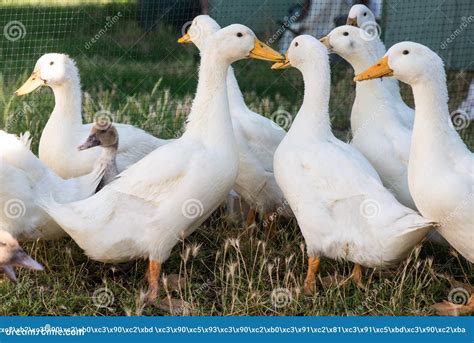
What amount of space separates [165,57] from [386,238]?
18.8 ft

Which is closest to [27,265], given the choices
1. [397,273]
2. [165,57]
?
[397,273]

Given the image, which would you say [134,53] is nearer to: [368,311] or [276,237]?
[276,237]

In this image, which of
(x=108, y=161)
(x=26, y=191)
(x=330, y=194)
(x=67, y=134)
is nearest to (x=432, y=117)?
(x=330, y=194)

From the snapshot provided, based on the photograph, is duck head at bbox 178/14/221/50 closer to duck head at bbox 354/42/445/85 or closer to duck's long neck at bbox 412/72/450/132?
duck head at bbox 354/42/445/85

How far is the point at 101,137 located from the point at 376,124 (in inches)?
72.2

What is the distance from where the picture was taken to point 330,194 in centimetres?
554

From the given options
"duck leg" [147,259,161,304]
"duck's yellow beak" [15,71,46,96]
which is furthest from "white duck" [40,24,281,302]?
"duck's yellow beak" [15,71,46,96]

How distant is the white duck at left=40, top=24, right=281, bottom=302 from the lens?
18.0ft

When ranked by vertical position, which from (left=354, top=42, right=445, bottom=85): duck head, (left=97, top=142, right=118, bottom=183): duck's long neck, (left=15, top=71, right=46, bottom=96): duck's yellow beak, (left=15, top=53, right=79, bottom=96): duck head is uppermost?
(left=354, top=42, right=445, bottom=85): duck head

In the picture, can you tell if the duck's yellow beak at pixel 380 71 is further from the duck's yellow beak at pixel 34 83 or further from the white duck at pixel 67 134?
the duck's yellow beak at pixel 34 83

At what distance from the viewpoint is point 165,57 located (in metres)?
10.5

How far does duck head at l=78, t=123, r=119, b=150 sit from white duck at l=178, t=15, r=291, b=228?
0.87 metres

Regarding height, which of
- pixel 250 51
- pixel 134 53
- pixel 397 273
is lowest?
pixel 134 53

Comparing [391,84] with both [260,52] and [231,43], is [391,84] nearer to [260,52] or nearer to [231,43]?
[260,52]
